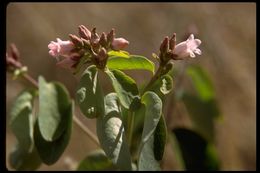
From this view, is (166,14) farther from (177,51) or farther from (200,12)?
(177,51)

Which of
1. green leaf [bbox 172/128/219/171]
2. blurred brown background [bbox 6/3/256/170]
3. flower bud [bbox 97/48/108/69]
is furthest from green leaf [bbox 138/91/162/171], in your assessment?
blurred brown background [bbox 6/3/256/170]

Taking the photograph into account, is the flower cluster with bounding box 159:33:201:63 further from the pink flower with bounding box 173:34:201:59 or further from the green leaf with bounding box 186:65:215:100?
the green leaf with bounding box 186:65:215:100

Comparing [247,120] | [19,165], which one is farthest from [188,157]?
[247,120]

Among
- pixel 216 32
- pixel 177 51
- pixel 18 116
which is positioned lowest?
pixel 18 116

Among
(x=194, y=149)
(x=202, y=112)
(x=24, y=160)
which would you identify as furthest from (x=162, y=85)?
(x=202, y=112)

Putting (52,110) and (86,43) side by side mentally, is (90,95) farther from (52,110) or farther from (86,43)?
(52,110)

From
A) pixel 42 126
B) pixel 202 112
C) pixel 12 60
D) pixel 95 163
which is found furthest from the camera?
pixel 202 112

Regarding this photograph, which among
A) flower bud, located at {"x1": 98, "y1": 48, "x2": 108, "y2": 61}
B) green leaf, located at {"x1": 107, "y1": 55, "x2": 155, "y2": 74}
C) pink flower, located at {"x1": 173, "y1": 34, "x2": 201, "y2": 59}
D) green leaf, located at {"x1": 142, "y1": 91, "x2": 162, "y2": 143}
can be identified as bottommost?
green leaf, located at {"x1": 142, "y1": 91, "x2": 162, "y2": 143}
